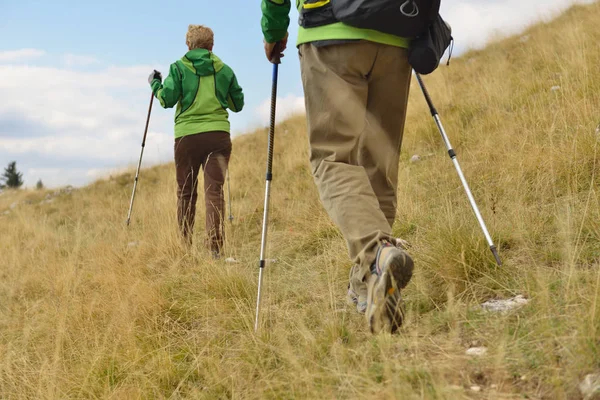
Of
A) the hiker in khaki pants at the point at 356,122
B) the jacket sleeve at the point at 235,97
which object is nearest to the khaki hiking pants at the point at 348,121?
the hiker in khaki pants at the point at 356,122

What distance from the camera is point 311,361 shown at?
2.16 meters

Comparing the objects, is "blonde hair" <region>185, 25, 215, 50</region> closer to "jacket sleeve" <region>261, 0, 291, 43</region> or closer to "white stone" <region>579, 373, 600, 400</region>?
"jacket sleeve" <region>261, 0, 291, 43</region>

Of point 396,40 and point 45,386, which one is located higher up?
point 396,40

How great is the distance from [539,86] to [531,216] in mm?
3937

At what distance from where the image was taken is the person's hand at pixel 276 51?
304 centimetres

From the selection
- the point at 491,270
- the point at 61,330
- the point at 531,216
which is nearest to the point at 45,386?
the point at 61,330

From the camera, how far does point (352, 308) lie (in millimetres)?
2904

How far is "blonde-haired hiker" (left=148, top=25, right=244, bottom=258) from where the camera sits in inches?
203

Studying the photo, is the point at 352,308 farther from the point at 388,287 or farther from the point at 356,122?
the point at 356,122


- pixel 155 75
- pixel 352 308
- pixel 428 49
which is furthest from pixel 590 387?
pixel 155 75

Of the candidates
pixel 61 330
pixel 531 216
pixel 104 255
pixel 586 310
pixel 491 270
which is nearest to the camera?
pixel 586 310

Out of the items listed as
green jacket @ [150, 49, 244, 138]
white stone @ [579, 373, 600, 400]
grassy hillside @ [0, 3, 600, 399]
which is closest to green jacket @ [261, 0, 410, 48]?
grassy hillside @ [0, 3, 600, 399]

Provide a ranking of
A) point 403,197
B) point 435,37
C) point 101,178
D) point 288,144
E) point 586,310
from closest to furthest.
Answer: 1. point 586,310
2. point 435,37
3. point 403,197
4. point 288,144
5. point 101,178

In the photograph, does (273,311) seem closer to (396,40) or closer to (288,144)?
(396,40)
